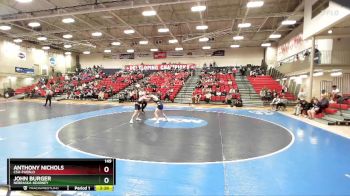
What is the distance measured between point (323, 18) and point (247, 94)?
10873 millimetres

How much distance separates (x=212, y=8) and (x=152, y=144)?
45.4ft

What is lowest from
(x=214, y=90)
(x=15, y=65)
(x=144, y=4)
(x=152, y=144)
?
(x=152, y=144)

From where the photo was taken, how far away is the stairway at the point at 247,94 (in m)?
19.9

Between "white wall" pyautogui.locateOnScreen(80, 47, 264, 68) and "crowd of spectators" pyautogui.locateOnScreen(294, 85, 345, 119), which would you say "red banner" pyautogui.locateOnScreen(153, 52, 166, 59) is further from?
"crowd of spectators" pyautogui.locateOnScreen(294, 85, 345, 119)

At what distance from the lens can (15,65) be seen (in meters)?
29.3

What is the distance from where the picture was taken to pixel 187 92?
79.5ft

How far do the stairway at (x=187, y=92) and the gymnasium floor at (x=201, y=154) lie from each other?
483 inches

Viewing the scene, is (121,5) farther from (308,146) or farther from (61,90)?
(61,90)

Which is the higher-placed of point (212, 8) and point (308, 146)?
point (212, 8)

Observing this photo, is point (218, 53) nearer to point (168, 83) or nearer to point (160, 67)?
point (160, 67)

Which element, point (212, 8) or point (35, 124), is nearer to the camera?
point (35, 124)

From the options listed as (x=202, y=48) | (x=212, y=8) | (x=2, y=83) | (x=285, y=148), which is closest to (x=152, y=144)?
(x=285, y=148)

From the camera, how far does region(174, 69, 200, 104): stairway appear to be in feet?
72.6
